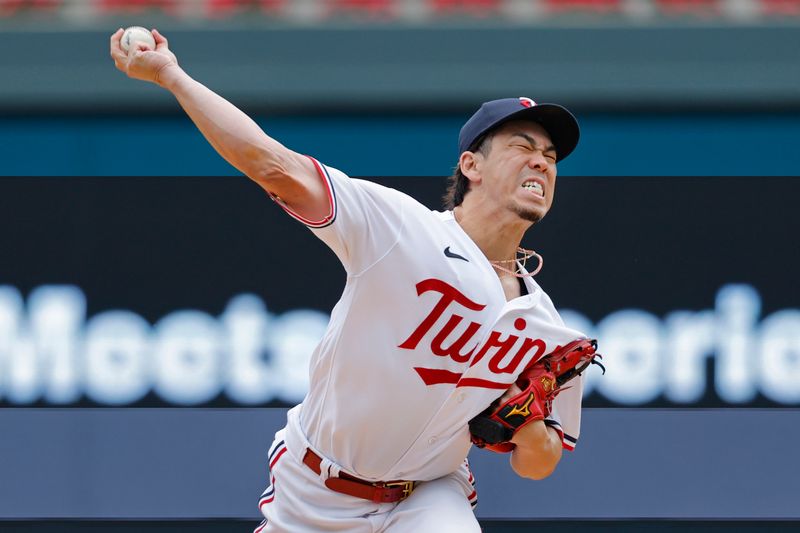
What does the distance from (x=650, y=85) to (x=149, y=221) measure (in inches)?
108

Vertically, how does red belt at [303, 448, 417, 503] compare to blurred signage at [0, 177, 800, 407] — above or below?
below

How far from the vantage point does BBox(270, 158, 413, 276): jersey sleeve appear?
2854 mm

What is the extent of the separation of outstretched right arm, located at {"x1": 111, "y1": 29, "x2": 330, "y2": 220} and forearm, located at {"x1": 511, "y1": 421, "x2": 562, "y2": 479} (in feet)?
2.93

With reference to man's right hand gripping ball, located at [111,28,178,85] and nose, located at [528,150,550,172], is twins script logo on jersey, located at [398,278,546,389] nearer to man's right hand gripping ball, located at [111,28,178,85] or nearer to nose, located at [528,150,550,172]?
nose, located at [528,150,550,172]

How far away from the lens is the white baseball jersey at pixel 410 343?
3.04m

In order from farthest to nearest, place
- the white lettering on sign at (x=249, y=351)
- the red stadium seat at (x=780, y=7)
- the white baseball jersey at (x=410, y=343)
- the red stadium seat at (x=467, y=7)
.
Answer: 1. the red stadium seat at (x=467, y=7)
2. the red stadium seat at (x=780, y=7)
3. the white lettering on sign at (x=249, y=351)
4. the white baseball jersey at (x=410, y=343)

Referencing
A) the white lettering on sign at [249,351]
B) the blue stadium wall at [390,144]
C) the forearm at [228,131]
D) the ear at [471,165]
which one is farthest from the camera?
the blue stadium wall at [390,144]

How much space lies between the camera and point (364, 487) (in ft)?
10.8

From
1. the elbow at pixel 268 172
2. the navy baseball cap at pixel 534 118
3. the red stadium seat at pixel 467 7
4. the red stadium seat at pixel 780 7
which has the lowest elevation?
the elbow at pixel 268 172

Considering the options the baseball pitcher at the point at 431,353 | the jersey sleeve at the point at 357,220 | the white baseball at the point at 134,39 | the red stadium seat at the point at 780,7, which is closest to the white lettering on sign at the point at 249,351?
the red stadium seat at the point at 780,7

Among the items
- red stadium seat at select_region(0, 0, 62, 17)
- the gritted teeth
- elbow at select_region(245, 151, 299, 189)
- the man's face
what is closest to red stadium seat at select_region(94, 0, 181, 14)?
red stadium seat at select_region(0, 0, 62, 17)

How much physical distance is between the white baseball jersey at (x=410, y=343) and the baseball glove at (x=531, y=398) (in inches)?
1.1

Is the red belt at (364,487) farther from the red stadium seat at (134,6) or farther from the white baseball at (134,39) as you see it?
the red stadium seat at (134,6)

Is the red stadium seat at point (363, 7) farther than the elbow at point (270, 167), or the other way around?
the red stadium seat at point (363, 7)
